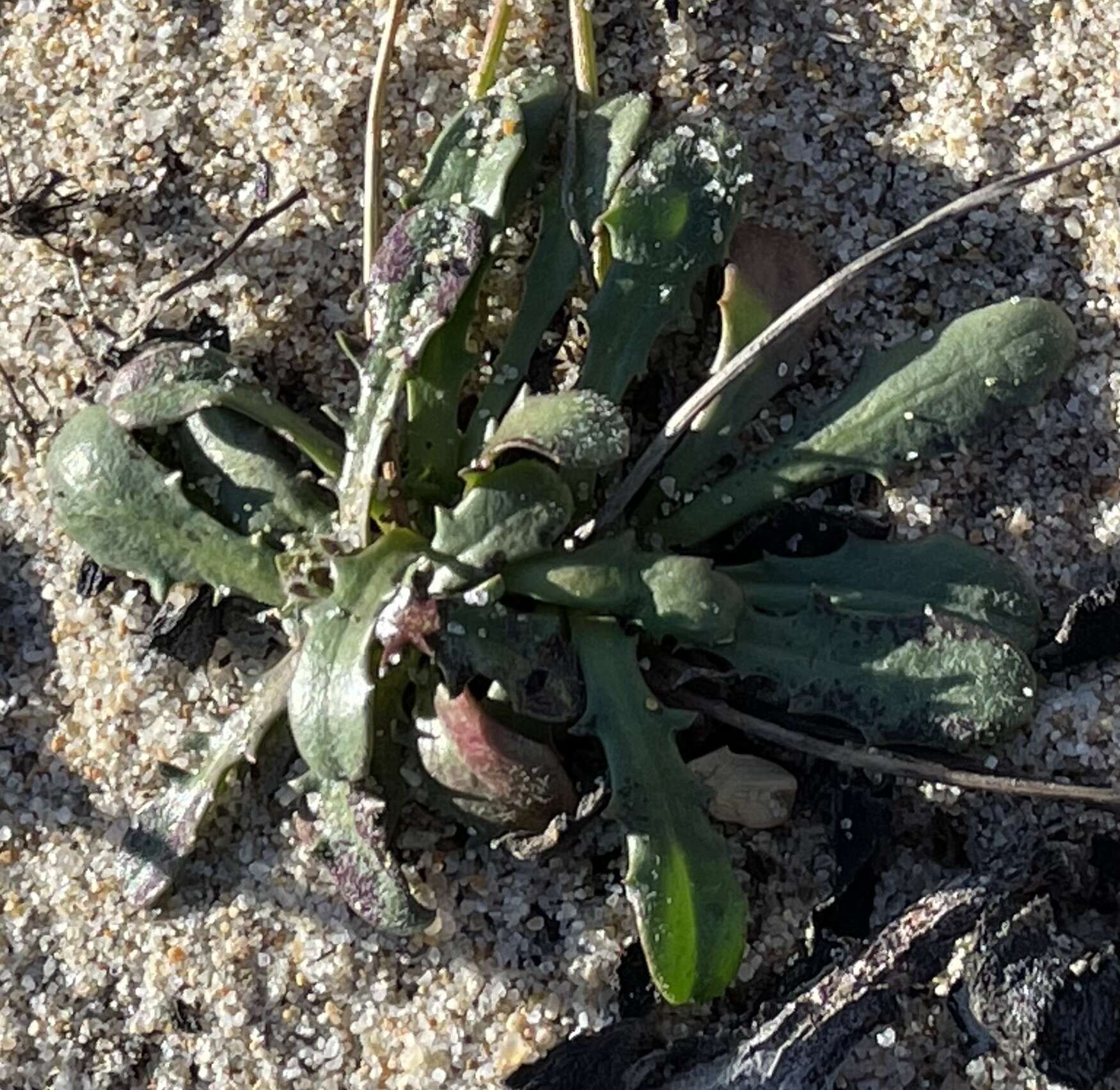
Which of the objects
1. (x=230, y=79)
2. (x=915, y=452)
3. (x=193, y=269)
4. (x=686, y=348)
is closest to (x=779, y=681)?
(x=915, y=452)

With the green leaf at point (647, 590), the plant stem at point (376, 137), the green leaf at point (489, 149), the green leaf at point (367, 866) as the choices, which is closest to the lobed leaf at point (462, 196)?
the green leaf at point (489, 149)

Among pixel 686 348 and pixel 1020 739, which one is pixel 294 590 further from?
pixel 1020 739

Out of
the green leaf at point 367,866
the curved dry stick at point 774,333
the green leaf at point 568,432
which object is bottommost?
the green leaf at point 367,866

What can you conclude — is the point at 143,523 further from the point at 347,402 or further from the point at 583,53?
the point at 583,53

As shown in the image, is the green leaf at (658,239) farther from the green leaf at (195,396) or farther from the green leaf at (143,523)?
the green leaf at (143,523)

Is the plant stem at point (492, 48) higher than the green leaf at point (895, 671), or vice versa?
the plant stem at point (492, 48)

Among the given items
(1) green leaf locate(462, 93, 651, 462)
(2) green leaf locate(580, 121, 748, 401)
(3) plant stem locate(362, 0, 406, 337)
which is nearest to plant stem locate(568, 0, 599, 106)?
(1) green leaf locate(462, 93, 651, 462)
